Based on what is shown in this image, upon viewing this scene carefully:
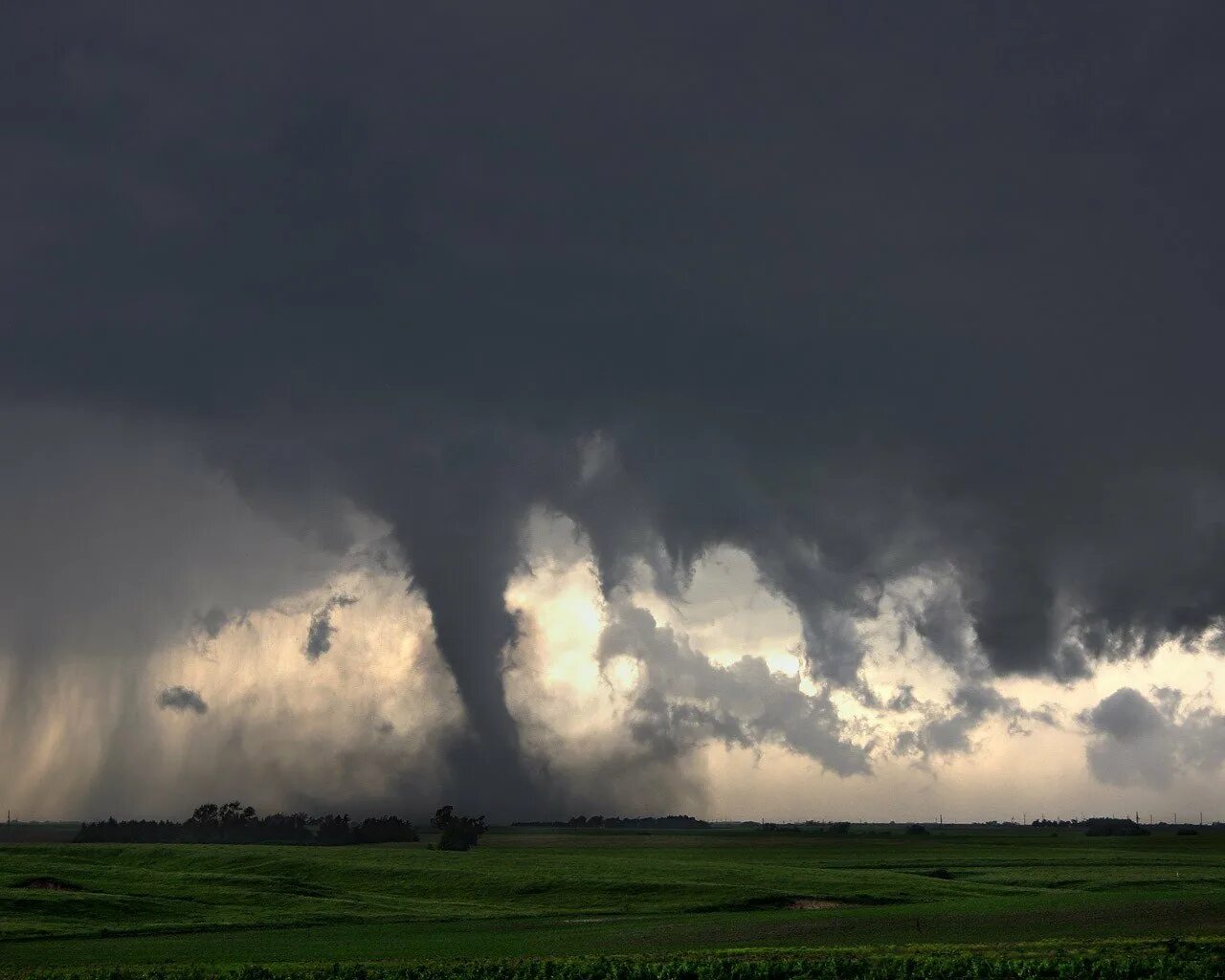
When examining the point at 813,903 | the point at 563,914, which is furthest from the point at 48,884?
the point at 813,903

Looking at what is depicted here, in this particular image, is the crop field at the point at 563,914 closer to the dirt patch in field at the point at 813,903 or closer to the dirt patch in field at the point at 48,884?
the dirt patch in field at the point at 48,884

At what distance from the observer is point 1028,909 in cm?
8081

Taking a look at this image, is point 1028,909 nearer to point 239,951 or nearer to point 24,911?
point 239,951

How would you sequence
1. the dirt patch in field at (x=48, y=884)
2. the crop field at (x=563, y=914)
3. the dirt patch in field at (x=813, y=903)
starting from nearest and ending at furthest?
the crop field at (x=563, y=914), the dirt patch in field at (x=813, y=903), the dirt patch in field at (x=48, y=884)

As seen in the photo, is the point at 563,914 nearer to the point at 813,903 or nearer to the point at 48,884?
the point at 813,903

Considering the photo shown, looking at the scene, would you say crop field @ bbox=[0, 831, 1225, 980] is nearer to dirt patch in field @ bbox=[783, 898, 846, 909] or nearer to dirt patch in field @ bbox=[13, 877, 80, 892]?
dirt patch in field @ bbox=[13, 877, 80, 892]

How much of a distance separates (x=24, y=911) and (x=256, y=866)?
43.9 metres

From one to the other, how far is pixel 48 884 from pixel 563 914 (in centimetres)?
4571

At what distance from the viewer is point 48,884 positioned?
10044cm

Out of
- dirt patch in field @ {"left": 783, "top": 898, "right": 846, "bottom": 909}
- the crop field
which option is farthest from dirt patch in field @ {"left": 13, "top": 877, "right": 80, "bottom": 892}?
dirt patch in field @ {"left": 783, "top": 898, "right": 846, "bottom": 909}

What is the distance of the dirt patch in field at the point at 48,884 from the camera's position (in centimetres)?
9831

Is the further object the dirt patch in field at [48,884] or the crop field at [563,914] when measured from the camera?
the dirt patch in field at [48,884]

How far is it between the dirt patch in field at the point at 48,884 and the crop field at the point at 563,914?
12.1 inches

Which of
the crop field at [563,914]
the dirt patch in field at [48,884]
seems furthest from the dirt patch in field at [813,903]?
the dirt patch in field at [48,884]
